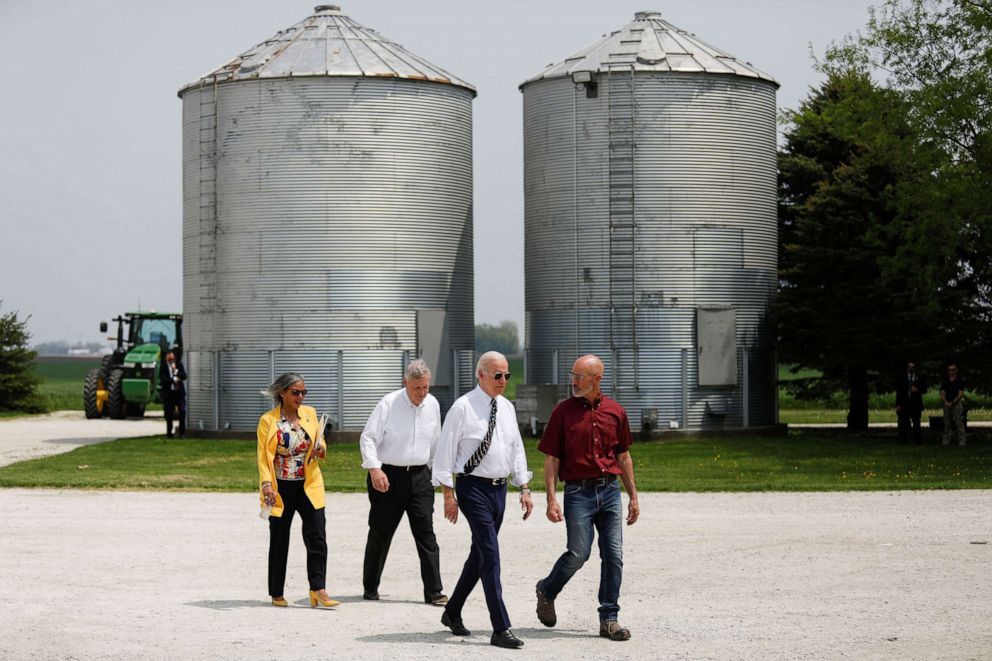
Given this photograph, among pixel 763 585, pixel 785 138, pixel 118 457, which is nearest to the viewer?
pixel 763 585

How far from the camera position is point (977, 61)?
3312 centimetres

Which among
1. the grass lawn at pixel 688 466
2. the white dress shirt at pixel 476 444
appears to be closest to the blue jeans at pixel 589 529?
the white dress shirt at pixel 476 444

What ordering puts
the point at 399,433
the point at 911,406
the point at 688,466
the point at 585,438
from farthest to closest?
the point at 911,406, the point at 688,466, the point at 399,433, the point at 585,438

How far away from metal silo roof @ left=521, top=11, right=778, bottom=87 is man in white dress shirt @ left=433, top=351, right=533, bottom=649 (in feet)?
81.6

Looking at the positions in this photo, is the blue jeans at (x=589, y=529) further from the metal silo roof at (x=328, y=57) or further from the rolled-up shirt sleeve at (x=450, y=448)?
the metal silo roof at (x=328, y=57)

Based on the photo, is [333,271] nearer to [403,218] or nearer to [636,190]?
[403,218]

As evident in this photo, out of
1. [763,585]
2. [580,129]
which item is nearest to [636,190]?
[580,129]

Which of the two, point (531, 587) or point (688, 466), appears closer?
point (531, 587)

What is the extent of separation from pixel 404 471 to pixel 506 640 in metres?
2.57

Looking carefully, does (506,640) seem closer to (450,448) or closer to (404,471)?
(450,448)

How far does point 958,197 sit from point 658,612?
20745mm

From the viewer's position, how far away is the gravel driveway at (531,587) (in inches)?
448

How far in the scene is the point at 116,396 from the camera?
158ft

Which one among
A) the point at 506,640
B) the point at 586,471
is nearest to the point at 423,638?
the point at 506,640
